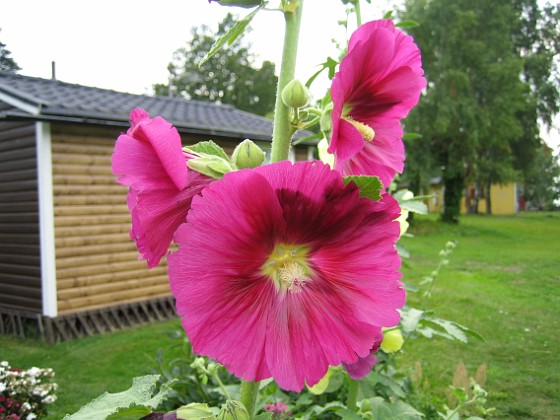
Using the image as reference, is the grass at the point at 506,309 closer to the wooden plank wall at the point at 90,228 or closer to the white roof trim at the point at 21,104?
the wooden plank wall at the point at 90,228

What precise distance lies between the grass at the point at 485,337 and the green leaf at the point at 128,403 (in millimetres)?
1700

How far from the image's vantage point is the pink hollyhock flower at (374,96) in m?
0.61

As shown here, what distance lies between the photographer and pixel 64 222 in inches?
251

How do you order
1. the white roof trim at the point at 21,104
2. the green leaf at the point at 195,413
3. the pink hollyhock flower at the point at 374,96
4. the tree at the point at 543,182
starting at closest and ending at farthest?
1. the pink hollyhock flower at the point at 374,96
2. the green leaf at the point at 195,413
3. the tree at the point at 543,182
4. the white roof trim at the point at 21,104

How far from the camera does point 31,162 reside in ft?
20.7

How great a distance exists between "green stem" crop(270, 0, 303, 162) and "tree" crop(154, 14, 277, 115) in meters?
29.3

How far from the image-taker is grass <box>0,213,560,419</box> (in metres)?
2.55

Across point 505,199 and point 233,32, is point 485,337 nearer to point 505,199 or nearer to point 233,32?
point 505,199

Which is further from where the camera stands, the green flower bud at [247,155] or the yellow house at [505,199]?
the yellow house at [505,199]

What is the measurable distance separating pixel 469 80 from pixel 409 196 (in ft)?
15.0

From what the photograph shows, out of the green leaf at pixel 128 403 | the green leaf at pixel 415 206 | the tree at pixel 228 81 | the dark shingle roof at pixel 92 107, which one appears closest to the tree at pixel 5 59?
the dark shingle roof at pixel 92 107

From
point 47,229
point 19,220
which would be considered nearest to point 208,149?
point 47,229

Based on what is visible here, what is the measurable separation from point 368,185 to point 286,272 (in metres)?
0.13

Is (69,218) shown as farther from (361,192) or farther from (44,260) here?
(361,192)
